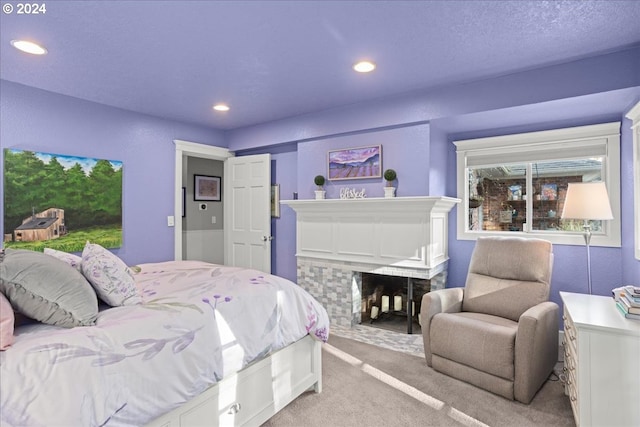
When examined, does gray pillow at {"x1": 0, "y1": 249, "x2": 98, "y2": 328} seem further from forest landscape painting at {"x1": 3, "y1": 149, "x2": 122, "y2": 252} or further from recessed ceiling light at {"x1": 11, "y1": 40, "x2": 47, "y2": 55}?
forest landscape painting at {"x1": 3, "y1": 149, "x2": 122, "y2": 252}

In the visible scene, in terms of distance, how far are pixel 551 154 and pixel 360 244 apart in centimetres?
209

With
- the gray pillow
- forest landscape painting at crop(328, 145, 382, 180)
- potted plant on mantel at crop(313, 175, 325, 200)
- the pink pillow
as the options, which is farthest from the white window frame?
the pink pillow

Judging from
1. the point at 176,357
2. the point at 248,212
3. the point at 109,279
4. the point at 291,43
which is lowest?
the point at 176,357

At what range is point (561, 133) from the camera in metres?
3.28

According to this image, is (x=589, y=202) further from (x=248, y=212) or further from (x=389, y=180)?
(x=248, y=212)

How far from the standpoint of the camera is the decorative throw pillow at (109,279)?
168 cm

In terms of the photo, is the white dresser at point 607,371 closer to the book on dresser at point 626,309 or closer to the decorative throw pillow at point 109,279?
the book on dresser at point 626,309

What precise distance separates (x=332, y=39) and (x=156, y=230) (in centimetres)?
299

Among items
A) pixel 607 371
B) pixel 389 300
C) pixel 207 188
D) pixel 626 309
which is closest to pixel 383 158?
pixel 389 300

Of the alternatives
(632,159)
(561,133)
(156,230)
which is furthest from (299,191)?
(632,159)

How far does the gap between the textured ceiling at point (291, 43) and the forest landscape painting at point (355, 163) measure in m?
0.66

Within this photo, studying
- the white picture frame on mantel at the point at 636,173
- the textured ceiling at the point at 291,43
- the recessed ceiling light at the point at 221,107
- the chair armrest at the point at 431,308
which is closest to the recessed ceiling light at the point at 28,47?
the textured ceiling at the point at 291,43

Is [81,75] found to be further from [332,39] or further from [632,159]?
[632,159]

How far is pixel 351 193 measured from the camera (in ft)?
12.6
